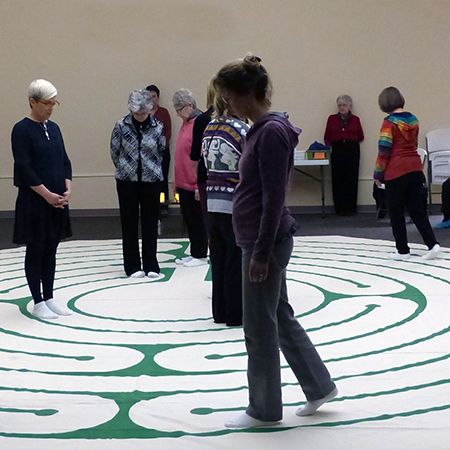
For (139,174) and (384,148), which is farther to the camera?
(384,148)

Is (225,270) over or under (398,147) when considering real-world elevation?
under

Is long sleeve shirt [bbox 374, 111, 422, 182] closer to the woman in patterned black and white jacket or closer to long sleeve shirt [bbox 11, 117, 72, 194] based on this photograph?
the woman in patterned black and white jacket

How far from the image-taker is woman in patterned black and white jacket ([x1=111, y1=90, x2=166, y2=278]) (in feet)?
22.7

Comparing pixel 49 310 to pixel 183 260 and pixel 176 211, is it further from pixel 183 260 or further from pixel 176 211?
pixel 176 211

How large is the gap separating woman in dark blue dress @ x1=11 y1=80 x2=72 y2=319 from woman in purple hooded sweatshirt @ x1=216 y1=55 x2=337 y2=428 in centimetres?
238

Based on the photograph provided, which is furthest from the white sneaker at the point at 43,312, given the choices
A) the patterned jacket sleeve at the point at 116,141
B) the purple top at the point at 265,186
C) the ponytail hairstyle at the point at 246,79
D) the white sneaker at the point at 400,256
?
the white sneaker at the point at 400,256

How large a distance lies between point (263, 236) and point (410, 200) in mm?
4430

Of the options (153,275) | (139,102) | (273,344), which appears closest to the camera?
(273,344)

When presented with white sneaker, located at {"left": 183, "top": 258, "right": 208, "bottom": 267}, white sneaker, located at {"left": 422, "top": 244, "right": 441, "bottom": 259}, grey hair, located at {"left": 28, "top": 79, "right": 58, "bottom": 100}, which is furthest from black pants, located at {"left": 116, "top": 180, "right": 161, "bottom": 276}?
white sneaker, located at {"left": 422, "top": 244, "right": 441, "bottom": 259}

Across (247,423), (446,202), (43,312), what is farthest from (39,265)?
(446,202)

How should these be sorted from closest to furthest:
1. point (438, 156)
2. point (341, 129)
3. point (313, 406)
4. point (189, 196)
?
1. point (313, 406)
2. point (189, 196)
3. point (438, 156)
4. point (341, 129)

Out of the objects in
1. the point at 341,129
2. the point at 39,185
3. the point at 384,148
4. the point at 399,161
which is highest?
the point at 341,129

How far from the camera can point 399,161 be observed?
729 centimetres

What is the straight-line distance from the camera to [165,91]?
12.3 metres
